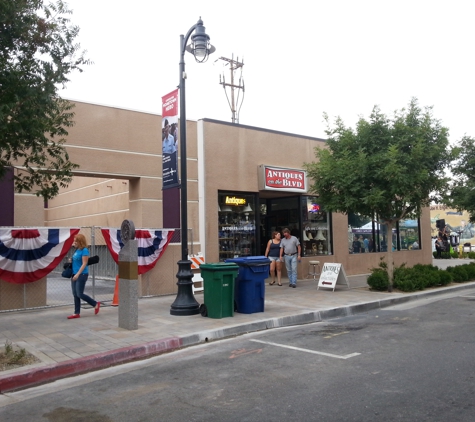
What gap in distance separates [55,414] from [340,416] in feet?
9.28

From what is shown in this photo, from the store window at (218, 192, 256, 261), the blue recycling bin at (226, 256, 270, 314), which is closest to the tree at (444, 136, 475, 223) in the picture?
the store window at (218, 192, 256, 261)

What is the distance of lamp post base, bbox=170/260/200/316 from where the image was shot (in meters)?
9.61

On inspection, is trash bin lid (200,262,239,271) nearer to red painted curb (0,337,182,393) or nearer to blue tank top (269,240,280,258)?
red painted curb (0,337,182,393)

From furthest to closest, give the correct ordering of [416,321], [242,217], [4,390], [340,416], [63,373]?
Result: [242,217] → [416,321] → [63,373] → [4,390] → [340,416]

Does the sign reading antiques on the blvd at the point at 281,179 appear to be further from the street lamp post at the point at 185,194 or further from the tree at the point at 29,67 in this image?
the tree at the point at 29,67

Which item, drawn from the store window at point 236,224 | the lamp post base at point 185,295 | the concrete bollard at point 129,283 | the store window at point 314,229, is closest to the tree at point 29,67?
the concrete bollard at point 129,283

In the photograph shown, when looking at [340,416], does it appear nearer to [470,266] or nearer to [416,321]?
[416,321]

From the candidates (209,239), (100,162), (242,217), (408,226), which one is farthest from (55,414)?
(408,226)

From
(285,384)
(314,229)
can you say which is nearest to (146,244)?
(314,229)

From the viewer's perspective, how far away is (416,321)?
9.24 meters

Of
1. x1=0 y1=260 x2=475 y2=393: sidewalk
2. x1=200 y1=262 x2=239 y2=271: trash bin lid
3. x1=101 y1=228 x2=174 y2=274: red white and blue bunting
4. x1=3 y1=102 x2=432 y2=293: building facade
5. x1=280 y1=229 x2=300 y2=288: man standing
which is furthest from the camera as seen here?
x1=280 y1=229 x2=300 y2=288: man standing

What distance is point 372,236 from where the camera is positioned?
19.1 meters

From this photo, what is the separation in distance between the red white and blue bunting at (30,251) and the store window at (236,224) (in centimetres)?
506

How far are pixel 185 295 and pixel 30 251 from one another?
3.68 metres
